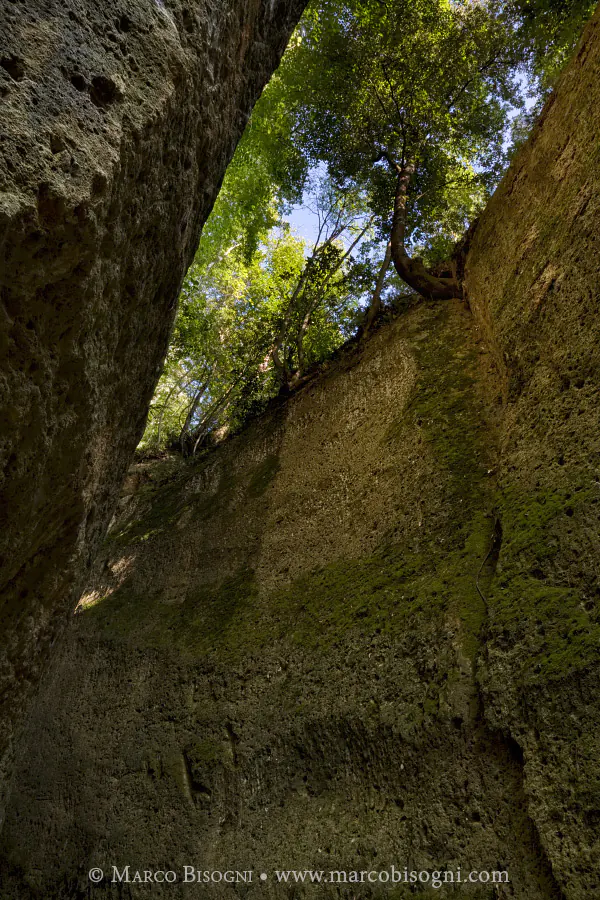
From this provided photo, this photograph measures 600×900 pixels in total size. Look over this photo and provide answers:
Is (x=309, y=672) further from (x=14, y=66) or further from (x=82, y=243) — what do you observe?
(x=14, y=66)

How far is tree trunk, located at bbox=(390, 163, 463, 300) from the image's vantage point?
17.2 feet

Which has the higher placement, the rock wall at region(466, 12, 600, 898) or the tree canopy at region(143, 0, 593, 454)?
the tree canopy at region(143, 0, 593, 454)

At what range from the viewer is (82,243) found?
192 cm

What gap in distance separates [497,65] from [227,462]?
7.94m

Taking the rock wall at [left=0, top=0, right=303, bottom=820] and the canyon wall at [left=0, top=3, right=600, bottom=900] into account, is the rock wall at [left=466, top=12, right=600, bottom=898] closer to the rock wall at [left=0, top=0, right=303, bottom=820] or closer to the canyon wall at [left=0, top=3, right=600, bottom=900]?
the canyon wall at [left=0, top=3, right=600, bottom=900]

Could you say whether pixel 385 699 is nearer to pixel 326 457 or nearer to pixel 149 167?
pixel 326 457

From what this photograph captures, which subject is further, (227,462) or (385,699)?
(227,462)

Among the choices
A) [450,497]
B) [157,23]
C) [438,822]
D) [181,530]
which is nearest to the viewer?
[157,23]

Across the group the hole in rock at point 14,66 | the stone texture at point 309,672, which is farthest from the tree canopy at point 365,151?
the hole in rock at point 14,66

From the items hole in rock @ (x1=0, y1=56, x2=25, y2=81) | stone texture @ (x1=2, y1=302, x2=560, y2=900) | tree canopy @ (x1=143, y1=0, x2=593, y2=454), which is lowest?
stone texture @ (x1=2, y1=302, x2=560, y2=900)

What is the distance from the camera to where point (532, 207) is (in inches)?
157

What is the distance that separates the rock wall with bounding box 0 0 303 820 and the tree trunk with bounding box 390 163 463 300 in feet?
8.62

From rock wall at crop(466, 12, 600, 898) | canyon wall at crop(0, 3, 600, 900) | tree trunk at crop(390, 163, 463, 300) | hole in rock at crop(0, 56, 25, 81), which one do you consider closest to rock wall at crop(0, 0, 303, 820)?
hole in rock at crop(0, 56, 25, 81)

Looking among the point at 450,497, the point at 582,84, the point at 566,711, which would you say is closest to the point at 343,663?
the point at 450,497
